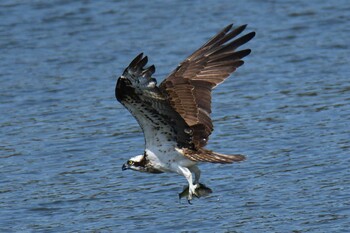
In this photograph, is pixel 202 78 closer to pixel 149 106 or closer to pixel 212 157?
pixel 212 157

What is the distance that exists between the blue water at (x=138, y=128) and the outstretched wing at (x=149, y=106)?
938 mm

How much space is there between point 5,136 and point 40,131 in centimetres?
40

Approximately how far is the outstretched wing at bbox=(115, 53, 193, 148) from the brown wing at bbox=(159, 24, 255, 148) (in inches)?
8.3

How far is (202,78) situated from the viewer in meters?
8.76

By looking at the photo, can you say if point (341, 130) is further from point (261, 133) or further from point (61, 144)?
point (61, 144)

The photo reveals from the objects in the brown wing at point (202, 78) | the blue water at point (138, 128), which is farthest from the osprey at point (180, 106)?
the blue water at point (138, 128)

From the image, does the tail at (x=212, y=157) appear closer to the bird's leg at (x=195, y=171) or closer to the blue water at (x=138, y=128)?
the bird's leg at (x=195, y=171)

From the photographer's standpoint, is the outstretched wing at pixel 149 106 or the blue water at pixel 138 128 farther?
the blue water at pixel 138 128

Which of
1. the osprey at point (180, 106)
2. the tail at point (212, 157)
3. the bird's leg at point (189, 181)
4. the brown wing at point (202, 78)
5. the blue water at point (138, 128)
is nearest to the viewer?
the osprey at point (180, 106)

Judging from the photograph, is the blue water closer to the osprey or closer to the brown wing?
the osprey

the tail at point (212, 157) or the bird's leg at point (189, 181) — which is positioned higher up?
the tail at point (212, 157)

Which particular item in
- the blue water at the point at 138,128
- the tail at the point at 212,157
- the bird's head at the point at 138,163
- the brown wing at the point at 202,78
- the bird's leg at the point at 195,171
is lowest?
the blue water at the point at 138,128

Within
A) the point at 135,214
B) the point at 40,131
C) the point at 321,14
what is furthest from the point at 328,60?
the point at 135,214

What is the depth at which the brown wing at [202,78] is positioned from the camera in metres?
8.33
